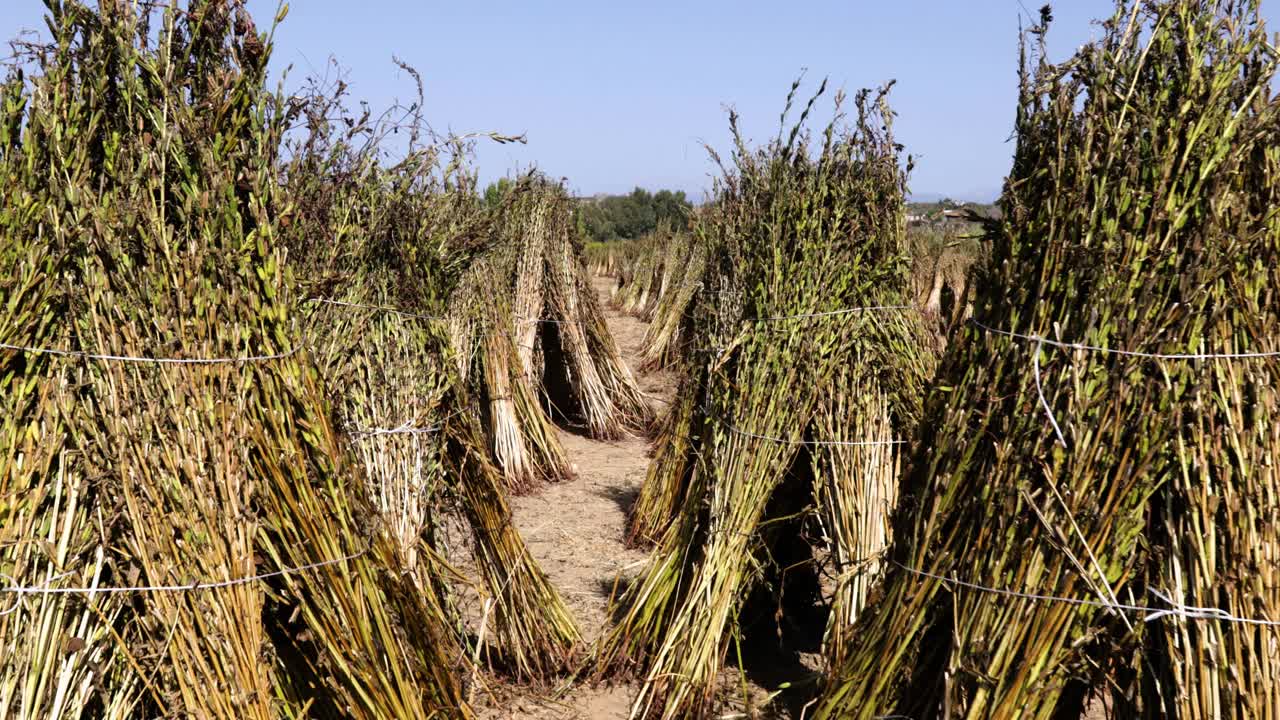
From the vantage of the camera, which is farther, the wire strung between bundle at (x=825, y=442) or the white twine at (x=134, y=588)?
the wire strung between bundle at (x=825, y=442)

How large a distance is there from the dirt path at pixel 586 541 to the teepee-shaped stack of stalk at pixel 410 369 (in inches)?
8.0

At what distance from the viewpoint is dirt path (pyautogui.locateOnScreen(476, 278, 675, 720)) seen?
3854 millimetres

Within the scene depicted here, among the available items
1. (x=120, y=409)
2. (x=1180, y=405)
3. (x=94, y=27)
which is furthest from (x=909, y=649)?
(x=94, y=27)

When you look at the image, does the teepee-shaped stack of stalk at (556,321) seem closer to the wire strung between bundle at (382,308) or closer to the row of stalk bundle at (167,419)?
the wire strung between bundle at (382,308)

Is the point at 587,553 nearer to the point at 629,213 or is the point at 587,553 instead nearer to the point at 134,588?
the point at 134,588

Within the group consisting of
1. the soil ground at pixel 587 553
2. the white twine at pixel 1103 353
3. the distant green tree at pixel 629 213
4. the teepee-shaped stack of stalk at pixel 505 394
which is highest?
the distant green tree at pixel 629 213

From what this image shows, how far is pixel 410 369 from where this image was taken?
354cm

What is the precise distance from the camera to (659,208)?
46.3 m

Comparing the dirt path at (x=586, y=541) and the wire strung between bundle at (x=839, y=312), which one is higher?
the wire strung between bundle at (x=839, y=312)

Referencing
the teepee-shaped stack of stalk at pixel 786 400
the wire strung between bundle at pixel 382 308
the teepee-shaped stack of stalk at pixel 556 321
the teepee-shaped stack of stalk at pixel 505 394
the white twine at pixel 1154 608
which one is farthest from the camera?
the teepee-shaped stack of stalk at pixel 556 321

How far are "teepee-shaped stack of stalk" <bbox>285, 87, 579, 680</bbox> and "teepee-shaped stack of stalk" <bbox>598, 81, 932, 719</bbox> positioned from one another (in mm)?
433

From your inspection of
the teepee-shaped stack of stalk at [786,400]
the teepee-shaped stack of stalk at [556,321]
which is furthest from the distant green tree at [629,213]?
the teepee-shaped stack of stalk at [786,400]

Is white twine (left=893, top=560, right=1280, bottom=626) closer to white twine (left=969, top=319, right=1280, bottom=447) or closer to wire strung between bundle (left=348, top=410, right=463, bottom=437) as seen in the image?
white twine (left=969, top=319, right=1280, bottom=447)

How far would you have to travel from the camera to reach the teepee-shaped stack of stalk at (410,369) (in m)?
3.40
